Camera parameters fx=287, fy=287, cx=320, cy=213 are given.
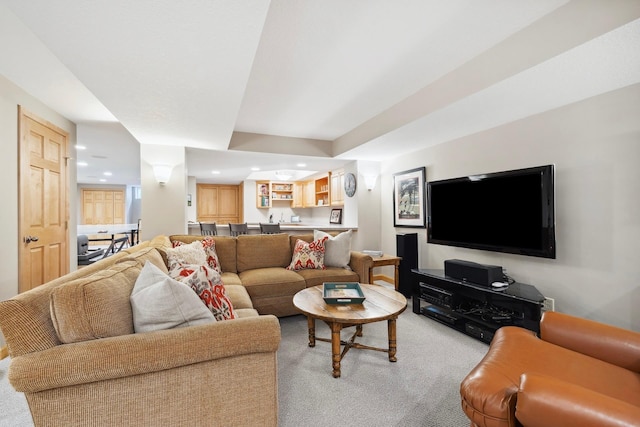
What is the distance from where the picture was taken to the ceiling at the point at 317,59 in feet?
4.90

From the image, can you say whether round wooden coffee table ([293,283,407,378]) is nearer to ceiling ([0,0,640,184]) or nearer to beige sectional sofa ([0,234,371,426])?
beige sectional sofa ([0,234,371,426])

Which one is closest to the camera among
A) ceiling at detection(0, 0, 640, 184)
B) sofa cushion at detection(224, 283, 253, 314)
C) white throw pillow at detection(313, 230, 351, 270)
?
ceiling at detection(0, 0, 640, 184)

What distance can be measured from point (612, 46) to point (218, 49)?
2272 millimetres

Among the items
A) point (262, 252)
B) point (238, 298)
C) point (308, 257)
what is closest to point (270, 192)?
point (262, 252)

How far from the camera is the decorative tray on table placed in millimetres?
2181

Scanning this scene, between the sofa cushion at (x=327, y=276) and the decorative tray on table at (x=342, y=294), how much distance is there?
2.24 feet

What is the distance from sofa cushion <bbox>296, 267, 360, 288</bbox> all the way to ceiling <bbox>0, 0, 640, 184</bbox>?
1704 millimetres

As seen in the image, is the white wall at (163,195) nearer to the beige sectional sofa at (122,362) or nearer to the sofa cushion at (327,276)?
the sofa cushion at (327,276)

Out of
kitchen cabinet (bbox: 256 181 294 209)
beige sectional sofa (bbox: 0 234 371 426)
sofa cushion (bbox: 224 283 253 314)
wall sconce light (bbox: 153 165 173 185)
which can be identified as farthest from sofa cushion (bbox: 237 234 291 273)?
kitchen cabinet (bbox: 256 181 294 209)

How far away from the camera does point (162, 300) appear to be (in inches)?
49.6

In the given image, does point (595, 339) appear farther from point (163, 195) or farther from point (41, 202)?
point (41, 202)

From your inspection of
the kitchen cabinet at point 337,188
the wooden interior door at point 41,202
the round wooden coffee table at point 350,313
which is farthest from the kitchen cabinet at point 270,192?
the round wooden coffee table at point 350,313

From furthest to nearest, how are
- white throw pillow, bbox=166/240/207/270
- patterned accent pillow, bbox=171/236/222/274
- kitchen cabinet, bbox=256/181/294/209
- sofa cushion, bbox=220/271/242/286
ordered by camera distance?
kitchen cabinet, bbox=256/181/294/209
patterned accent pillow, bbox=171/236/222/274
sofa cushion, bbox=220/271/242/286
white throw pillow, bbox=166/240/207/270

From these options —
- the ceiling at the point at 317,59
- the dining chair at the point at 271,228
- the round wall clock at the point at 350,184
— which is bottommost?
the dining chair at the point at 271,228
